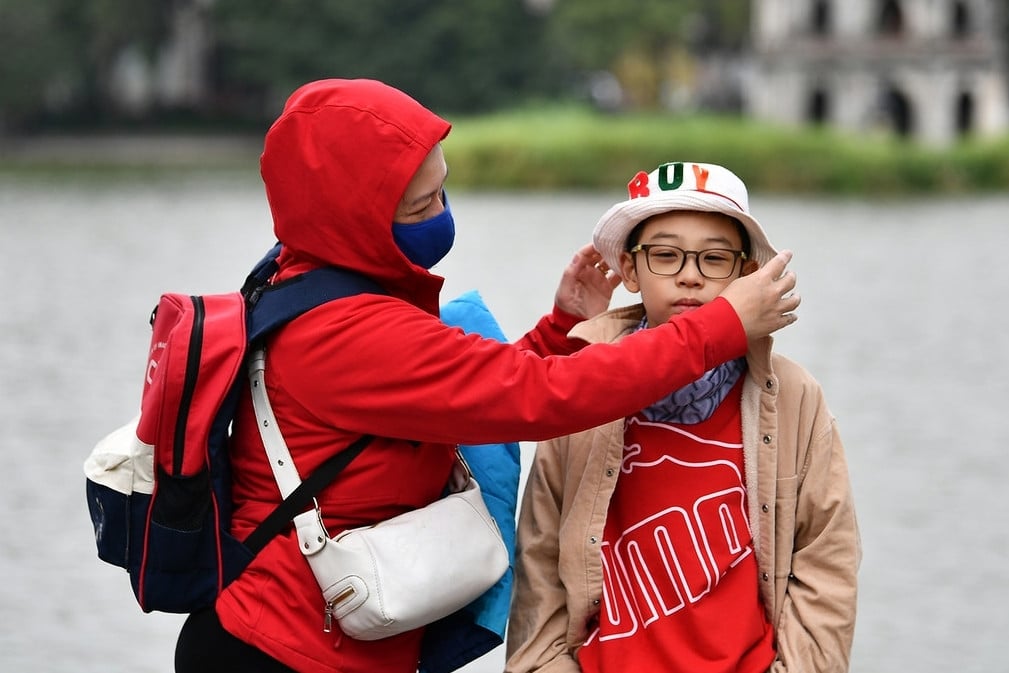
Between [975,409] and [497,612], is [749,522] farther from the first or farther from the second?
[975,409]

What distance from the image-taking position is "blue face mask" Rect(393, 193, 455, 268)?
8.63 feet

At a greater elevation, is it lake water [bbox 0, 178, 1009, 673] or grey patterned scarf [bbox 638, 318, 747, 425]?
grey patterned scarf [bbox 638, 318, 747, 425]

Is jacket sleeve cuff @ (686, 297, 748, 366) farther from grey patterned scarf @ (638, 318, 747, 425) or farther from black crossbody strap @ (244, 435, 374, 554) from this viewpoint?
black crossbody strap @ (244, 435, 374, 554)

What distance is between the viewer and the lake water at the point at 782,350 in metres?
6.00

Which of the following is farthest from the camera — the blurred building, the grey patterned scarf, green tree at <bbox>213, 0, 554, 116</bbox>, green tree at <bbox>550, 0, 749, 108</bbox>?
green tree at <bbox>213, 0, 554, 116</bbox>

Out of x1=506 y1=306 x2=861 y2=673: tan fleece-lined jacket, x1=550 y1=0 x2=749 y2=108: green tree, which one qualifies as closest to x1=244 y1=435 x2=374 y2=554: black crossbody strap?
x1=506 y1=306 x2=861 y2=673: tan fleece-lined jacket

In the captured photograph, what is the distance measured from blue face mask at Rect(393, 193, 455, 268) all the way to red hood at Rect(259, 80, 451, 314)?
0.11 ft

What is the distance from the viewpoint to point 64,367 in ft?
40.5

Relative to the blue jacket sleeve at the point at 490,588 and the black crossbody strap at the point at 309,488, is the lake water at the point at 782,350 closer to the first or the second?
the blue jacket sleeve at the point at 490,588

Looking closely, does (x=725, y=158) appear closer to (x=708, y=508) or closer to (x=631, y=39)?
(x=631, y=39)

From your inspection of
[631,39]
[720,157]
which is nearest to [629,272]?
[720,157]

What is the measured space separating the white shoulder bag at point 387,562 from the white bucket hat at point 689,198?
0.56m

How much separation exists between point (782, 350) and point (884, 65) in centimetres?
4019

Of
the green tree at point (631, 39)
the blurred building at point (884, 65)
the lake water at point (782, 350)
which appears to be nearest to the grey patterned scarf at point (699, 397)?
the lake water at point (782, 350)
